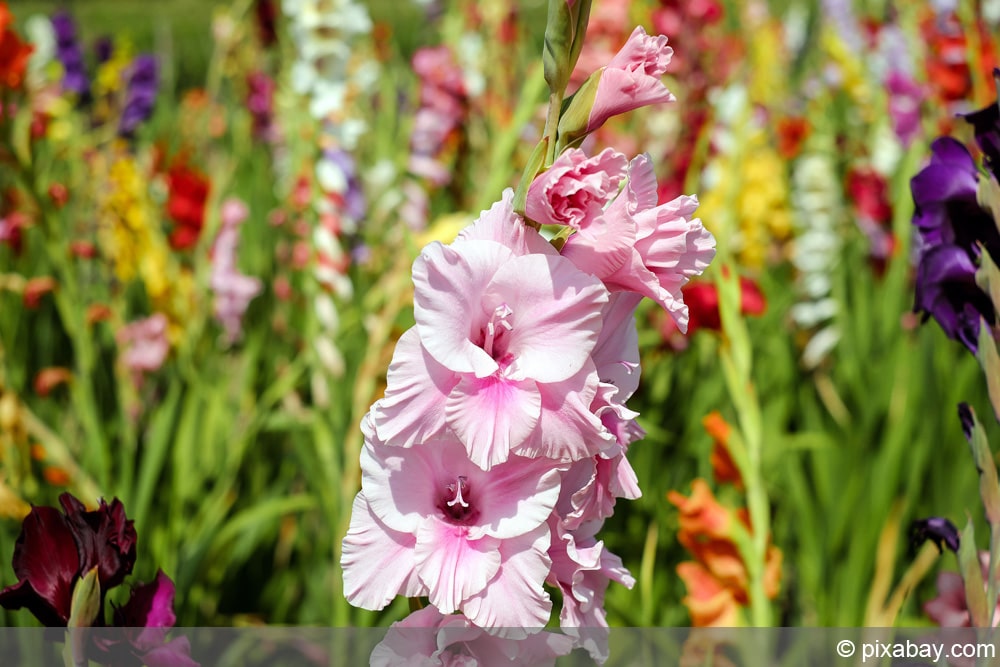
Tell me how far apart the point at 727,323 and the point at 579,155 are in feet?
1.73

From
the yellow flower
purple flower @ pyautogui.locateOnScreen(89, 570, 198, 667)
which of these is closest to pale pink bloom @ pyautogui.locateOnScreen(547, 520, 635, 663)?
purple flower @ pyautogui.locateOnScreen(89, 570, 198, 667)

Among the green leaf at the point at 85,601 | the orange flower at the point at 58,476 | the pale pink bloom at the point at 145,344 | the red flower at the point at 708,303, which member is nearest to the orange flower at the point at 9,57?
the pale pink bloom at the point at 145,344

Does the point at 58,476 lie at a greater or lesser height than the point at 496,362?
lesser

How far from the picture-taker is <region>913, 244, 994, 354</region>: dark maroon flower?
2.28ft

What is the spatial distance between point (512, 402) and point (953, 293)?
1.45 ft

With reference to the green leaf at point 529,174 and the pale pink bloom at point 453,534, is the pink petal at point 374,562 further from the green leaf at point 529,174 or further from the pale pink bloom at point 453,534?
the green leaf at point 529,174

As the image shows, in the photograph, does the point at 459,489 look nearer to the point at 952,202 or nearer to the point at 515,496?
the point at 515,496

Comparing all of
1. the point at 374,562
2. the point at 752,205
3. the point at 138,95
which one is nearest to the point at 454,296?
the point at 374,562

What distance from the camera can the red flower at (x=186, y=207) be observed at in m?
1.98

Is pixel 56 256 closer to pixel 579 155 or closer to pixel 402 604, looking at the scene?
pixel 402 604

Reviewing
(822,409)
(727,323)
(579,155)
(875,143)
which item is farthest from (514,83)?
(579,155)

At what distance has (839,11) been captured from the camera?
4449 millimetres

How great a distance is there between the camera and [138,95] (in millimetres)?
2596

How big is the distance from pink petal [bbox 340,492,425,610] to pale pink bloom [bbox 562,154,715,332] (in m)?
0.17
